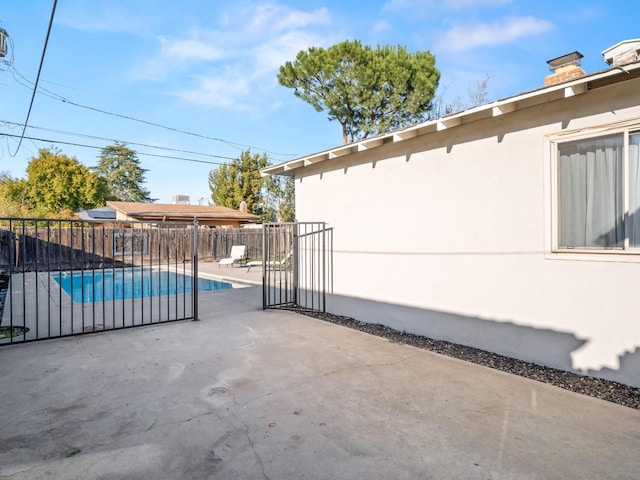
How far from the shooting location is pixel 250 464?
2.20 m

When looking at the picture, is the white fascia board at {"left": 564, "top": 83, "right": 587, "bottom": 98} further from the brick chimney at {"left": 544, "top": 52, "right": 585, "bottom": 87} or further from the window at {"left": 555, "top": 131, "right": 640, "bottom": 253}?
the brick chimney at {"left": 544, "top": 52, "right": 585, "bottom": 87}

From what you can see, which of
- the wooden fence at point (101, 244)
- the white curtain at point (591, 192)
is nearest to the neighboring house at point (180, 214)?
the wooden fence at point (101, 244)

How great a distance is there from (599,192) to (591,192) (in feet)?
0.22

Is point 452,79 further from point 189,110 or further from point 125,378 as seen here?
point 125,378

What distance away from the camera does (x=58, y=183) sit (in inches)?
1137

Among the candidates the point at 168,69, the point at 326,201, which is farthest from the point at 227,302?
the point at 168,69

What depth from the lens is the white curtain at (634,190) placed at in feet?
10.8

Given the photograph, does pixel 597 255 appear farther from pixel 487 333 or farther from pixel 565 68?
pixel 565 68

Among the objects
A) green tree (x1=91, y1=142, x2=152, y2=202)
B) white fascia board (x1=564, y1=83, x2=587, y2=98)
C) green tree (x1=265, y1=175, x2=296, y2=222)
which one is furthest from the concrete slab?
green tree (x1=91, y1=142, x2=152, y2=202)

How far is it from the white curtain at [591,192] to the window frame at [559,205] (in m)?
0.04

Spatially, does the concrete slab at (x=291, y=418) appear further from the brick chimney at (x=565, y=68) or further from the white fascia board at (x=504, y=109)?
the brick chimney at (x=565, y=68)

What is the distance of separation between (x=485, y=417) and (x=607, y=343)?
5.27ft

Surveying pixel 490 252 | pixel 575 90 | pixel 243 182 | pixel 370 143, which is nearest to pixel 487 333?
pixel 490 252

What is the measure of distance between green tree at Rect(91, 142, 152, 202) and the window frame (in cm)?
4315
